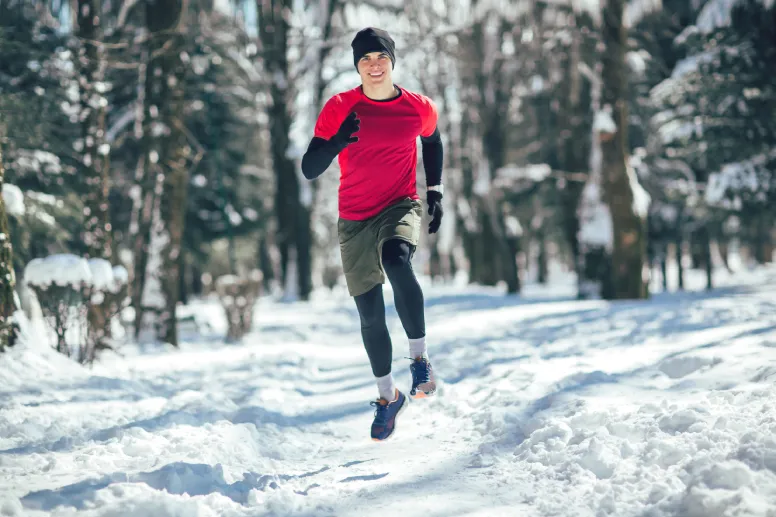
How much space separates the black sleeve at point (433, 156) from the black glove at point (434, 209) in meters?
0.10

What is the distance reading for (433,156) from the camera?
4.25 m

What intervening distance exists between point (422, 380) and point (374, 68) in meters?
1.92

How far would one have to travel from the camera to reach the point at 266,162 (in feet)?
99.6

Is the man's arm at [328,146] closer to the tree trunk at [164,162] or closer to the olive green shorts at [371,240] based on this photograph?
the olive green shorts at [371,240]

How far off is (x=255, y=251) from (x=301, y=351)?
103ft

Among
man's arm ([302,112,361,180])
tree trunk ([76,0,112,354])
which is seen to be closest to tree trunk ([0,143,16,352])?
tree trunk ([76,0,112,354])

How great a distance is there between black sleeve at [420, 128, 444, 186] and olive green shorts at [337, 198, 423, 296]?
1.46ft

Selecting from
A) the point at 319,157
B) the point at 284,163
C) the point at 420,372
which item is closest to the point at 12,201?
Answer: the point at 319,157

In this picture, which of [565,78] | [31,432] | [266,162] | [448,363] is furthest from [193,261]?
[31,432]

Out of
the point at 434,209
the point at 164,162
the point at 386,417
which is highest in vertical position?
the point at 164,162

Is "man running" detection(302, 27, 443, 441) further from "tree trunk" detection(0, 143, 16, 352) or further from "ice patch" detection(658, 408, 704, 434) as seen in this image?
"tree trunk" detection(0, 143, 16, 352)

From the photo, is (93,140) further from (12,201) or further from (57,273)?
(57,273)

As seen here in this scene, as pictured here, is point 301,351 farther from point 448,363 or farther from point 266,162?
point 266,162

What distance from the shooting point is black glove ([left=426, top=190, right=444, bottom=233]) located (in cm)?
405
